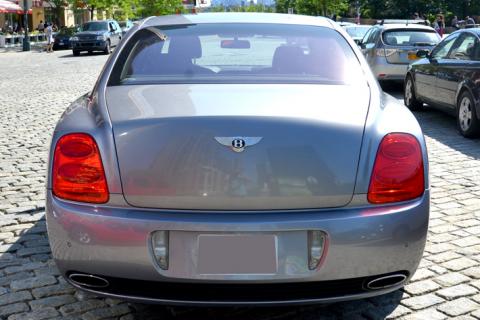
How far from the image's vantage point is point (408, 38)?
13867 millimetres

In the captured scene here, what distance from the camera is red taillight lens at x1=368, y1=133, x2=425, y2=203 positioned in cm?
290

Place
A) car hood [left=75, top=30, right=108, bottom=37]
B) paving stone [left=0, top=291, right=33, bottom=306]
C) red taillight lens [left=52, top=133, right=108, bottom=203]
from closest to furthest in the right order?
red taillight lens [left=52, top=133, right=108, bottom=203] < paving stone [left=0, top=291, right=33, bottom=306] < car hood [left=75, top=30, right=108, bottom=37]

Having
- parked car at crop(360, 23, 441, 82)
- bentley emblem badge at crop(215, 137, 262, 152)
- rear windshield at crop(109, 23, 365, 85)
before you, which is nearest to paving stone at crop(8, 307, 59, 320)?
rear windshield at crop(109, 23, 365, 85)

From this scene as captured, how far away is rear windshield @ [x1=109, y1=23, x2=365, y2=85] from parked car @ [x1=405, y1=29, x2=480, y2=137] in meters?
4.71

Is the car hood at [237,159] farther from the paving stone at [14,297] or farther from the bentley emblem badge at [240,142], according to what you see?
the paving stone at [14,297]

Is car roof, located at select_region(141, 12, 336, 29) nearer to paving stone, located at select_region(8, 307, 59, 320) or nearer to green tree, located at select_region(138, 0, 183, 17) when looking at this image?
paving stone, located at select_region(8, 307, 59, 320)

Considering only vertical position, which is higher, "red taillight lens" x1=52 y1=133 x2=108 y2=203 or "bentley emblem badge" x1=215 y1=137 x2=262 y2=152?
"bentley emblem badge" x1=215 y1=137 x2=262 y2=152

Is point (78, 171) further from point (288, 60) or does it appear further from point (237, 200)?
point (288, 60)

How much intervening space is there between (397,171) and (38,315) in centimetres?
199

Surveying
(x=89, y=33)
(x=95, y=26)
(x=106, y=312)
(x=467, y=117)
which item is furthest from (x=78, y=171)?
(x=95, y=26)

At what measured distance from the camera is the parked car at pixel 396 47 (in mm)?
13398

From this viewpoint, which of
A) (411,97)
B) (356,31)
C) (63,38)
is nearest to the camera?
(411,97)

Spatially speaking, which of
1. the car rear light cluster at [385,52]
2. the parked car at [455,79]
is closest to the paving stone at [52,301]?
the parked car at [455,79]

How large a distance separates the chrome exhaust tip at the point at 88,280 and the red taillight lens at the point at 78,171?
35 cm
